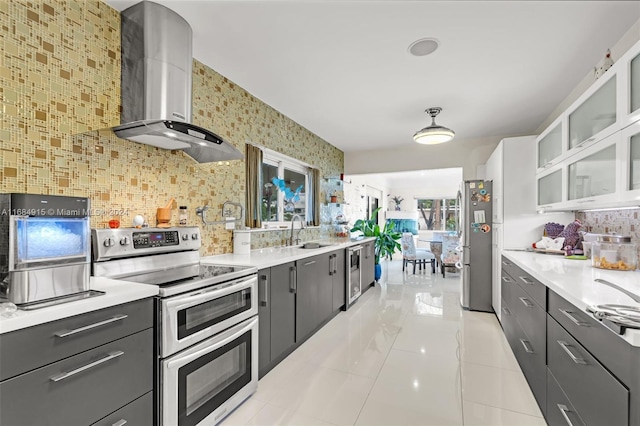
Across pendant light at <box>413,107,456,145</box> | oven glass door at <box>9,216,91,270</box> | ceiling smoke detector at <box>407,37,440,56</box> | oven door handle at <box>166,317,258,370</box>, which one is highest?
ceiling smoke detector at <box>407,37,440,56</box>

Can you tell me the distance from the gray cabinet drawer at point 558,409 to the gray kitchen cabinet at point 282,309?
183cm

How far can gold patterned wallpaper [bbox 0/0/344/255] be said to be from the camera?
146 centimetres

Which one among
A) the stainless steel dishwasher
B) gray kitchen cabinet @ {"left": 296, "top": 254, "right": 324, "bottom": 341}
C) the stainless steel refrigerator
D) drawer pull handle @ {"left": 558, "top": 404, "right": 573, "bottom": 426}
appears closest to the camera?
drawer pull handle @ {"left": 558, "top": 404, "right": 573, "bottom": 426}

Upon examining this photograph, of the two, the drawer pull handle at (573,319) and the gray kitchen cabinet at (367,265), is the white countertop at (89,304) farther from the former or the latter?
the gray kitchen cabinet at (367,265)

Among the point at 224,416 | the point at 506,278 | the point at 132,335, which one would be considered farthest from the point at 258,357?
the point at 506,278

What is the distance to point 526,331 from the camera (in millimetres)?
2211

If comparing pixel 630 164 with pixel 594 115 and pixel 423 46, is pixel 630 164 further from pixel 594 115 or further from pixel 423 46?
pixel 423 46

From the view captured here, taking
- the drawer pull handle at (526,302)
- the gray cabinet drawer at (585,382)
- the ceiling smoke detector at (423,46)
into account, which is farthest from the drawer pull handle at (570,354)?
the ceiling smoke detector at (423,46)

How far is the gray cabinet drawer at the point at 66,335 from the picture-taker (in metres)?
1.00

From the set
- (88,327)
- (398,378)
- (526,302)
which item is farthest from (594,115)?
(88,327)

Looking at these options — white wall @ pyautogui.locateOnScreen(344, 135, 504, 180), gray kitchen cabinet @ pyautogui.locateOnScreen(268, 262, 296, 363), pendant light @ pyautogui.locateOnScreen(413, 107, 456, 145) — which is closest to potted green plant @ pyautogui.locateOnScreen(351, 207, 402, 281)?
white wall @ pyautogui.locateOnScreen(344, 135, 504, 180)

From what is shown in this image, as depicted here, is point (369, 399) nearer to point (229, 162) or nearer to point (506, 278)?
point (506, 278)

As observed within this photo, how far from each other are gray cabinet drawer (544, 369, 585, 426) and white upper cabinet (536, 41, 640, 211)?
107 cm

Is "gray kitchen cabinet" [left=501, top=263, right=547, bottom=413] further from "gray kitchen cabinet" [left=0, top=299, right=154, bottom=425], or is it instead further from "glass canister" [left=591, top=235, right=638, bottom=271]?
"gray kitchen cabinet" [left=0, top=299, right=154, bottom=425]
